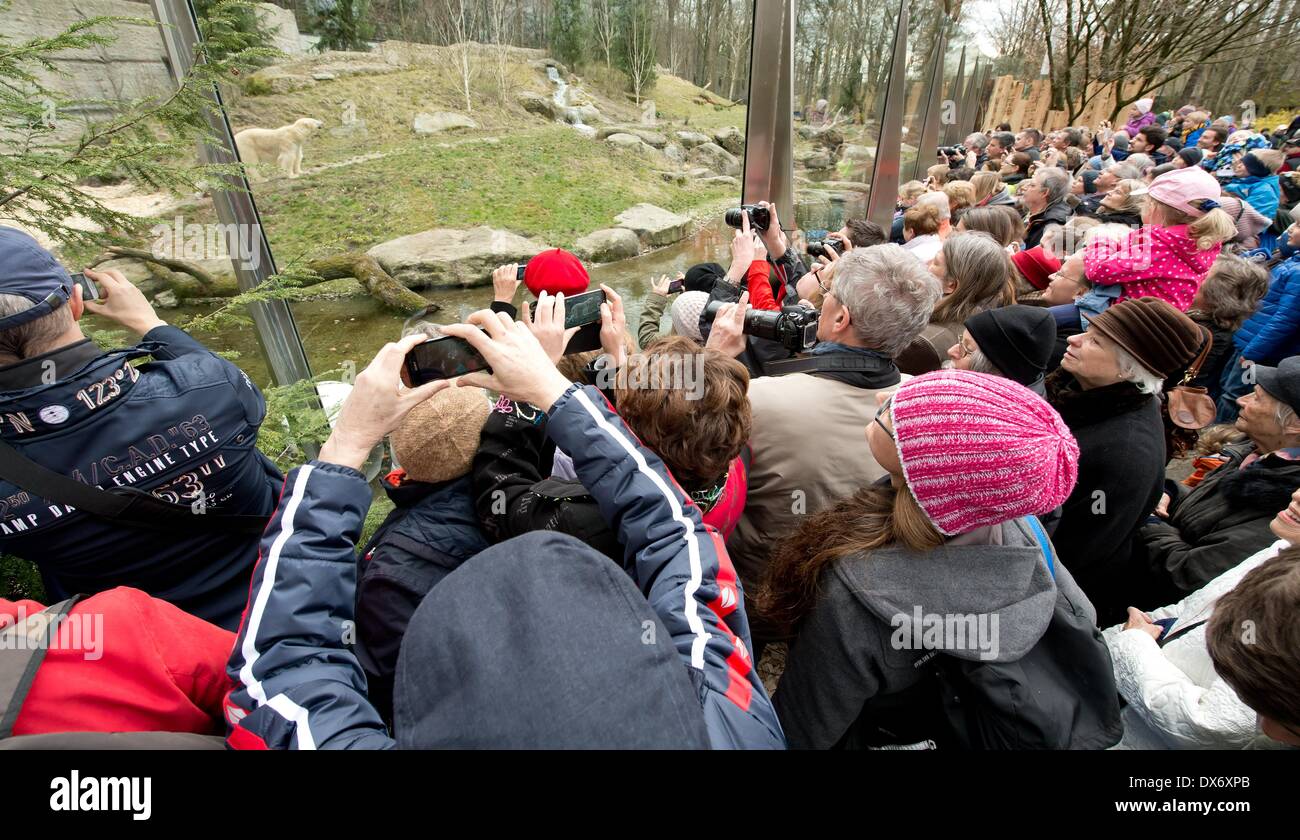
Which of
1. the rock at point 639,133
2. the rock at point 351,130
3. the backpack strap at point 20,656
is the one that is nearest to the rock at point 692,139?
the rock at point 639,133

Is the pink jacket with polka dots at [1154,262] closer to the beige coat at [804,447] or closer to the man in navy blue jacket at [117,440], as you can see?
the beige coat at [804,447]

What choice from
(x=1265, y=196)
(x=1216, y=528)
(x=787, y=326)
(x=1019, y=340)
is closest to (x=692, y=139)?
(x=787, y=326)

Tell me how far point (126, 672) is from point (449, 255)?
3.19 m

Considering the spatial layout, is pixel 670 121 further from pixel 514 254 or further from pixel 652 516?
pixel 652 516

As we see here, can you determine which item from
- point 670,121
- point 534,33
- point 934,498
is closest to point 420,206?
point 534,33

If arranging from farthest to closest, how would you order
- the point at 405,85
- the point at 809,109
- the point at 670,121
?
the point at 809,109 < the point at 670,121 < the point at 405,85

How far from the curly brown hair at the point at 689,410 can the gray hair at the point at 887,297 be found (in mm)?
721

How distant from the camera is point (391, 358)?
1.16 metres

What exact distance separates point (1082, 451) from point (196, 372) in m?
2.70

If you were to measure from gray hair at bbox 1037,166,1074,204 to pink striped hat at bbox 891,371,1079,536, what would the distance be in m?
5.51

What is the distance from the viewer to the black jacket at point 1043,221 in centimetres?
545
